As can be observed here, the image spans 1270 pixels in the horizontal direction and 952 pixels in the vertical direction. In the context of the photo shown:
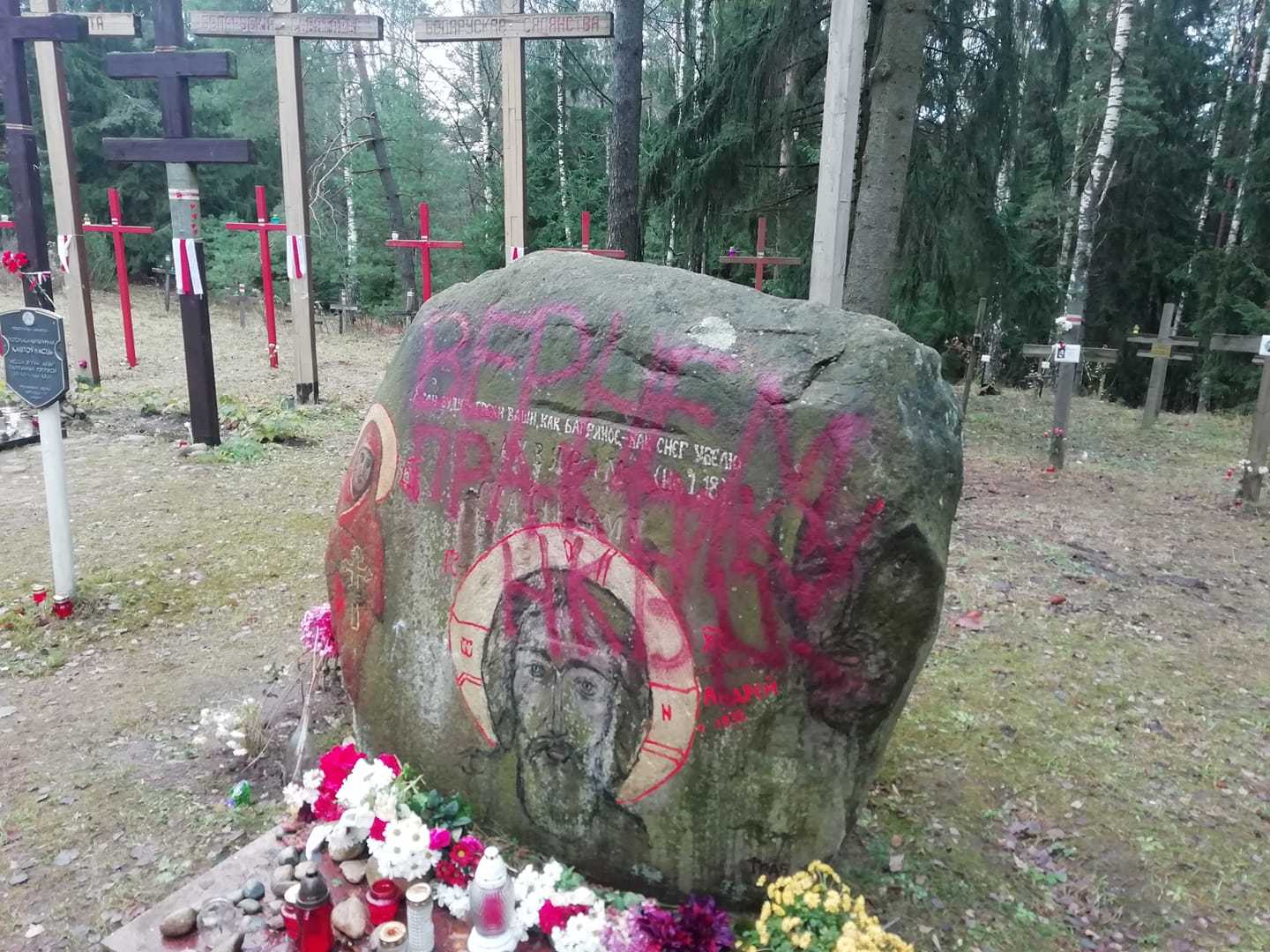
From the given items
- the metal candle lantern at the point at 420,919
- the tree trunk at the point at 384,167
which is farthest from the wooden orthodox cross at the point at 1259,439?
the tree trunk at the point at 384,167

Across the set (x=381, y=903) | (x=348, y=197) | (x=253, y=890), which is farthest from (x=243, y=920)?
(x=348, y=197)

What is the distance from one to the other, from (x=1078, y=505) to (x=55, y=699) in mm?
7606

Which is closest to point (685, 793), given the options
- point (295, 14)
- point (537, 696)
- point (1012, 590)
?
point (537, 696)

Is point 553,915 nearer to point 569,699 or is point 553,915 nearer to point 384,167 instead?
point 569,699

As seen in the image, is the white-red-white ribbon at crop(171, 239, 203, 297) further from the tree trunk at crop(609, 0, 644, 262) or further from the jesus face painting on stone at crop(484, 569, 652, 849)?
the jesus face painting on stone at crop(484, 569, 652, 849)

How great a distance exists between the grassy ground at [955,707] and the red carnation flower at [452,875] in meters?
0.98

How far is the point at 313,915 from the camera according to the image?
2.52 metres

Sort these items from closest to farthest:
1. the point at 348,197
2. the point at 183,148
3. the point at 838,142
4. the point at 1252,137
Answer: the point at 838,142
the point at 183,148
the point at 1252,137
the point at 348,197

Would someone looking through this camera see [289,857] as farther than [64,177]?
No

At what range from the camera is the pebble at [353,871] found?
2.85 metres

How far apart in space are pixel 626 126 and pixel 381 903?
763 cm

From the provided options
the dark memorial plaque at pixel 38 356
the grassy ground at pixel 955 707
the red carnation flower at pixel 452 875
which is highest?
the dark memorial plaque at pixel 38 356

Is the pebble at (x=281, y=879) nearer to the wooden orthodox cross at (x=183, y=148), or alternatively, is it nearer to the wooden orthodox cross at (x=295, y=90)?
the wooden orthodox cross at (x=183, y=148)

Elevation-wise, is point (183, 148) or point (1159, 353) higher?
point (183, 148)
